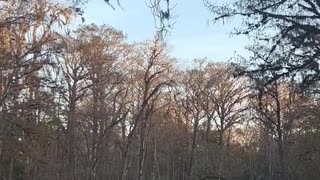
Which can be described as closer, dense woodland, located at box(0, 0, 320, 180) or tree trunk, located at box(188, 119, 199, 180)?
dense woodland, located at box(0, 0, 320, 180)

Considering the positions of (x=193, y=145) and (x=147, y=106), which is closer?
(x=147, y=106)

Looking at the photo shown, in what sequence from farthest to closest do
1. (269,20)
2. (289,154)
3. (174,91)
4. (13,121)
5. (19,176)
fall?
1. (174,91)
2. (289,154)
3. (19,176)
4. (13,121)
5. (269,20)

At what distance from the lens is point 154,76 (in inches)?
1838

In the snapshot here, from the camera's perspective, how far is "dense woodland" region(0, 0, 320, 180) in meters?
12.6

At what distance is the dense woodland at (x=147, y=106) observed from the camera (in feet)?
41.4

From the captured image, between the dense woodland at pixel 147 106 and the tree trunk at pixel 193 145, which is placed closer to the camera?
the dense woodland at pixel 147 106

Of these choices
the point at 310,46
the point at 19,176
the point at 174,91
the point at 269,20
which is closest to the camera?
the point at 269,20

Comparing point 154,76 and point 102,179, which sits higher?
point 154,76

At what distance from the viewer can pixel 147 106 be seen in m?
47.2

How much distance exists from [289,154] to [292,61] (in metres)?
34.5

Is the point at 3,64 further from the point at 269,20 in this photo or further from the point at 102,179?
the point at 102,179

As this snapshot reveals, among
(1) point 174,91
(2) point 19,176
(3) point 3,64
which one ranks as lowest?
(2) point 19,176

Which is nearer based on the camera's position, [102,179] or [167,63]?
[167,63]

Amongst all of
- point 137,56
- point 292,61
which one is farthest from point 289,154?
point 292,61
